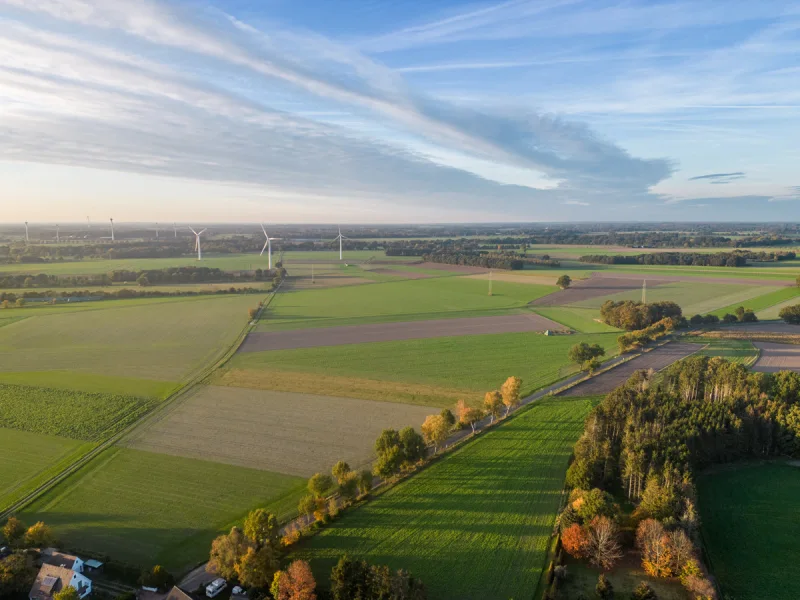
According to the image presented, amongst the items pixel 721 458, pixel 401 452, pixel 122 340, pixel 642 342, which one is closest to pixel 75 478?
pixel 401 452

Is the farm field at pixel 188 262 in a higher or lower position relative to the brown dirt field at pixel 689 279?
higher

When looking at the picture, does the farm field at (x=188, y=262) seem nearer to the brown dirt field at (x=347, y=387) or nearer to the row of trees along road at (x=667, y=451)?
the brown dirt field at (x=347, y=387)

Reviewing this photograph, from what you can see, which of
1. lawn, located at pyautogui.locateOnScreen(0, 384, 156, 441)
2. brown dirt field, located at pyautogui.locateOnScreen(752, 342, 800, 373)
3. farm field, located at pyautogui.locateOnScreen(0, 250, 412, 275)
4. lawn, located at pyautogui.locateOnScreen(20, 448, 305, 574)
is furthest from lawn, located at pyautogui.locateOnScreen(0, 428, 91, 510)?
farm field, located at pyautogui.locateOnScreen(0, 250, 412, 275)

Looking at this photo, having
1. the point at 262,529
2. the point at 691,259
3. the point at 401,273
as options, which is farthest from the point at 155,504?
the point at 691,259

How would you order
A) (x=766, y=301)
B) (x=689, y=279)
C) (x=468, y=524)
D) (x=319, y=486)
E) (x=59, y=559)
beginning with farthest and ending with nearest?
1. (x=689, y=279)
2. (x=766, y=301)
3. (x=319, y=486)
4. (x=468, y=524)
5. (x=59, y=559)

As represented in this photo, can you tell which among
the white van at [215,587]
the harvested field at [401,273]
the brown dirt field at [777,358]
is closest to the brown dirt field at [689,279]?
the harvested field at [401,273]

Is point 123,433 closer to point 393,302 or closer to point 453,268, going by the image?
point 393,302

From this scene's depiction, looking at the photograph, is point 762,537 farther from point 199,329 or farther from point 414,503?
point 199,329
